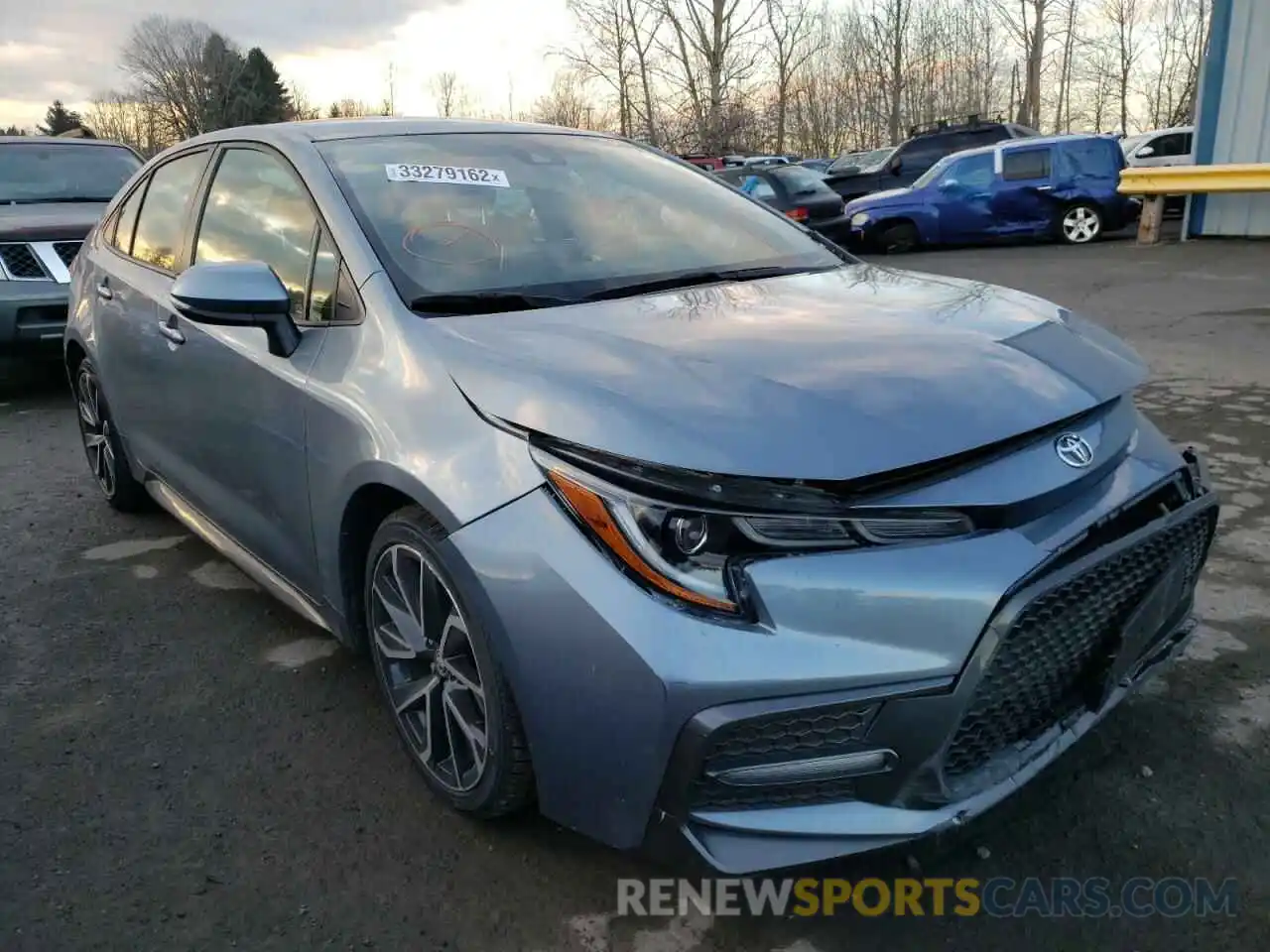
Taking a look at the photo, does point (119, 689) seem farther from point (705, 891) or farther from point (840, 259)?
point (840, 259)

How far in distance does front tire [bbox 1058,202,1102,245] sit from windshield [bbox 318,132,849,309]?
528 inches

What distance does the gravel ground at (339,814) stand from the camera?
80.6 inches

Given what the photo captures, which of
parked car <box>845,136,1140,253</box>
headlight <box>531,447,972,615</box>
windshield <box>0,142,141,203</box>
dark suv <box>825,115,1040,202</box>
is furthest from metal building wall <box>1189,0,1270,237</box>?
headlight <box>531,447,972,615</box>

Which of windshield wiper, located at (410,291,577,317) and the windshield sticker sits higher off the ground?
the windshield sticker

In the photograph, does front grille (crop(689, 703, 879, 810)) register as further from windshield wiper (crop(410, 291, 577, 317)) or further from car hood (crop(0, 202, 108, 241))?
car hood (crop(0, 202, 108, 241))

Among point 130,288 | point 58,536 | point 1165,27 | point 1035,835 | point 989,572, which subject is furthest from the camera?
point 1165,27

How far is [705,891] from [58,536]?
359cm

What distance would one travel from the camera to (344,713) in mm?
2920

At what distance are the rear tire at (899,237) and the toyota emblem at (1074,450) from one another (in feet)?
47.9

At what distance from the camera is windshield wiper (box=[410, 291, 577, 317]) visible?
2.45 m

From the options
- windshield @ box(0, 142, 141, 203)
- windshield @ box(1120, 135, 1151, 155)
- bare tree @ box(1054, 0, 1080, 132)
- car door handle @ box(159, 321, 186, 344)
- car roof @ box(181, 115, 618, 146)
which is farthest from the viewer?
bare tree @ box(1054, 0, 1080, 132)

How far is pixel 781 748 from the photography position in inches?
69.6

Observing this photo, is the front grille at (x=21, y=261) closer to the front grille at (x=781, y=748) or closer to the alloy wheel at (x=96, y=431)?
the alloy wheel at (x=96, y=431)

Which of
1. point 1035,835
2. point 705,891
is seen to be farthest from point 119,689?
point 1035,835
